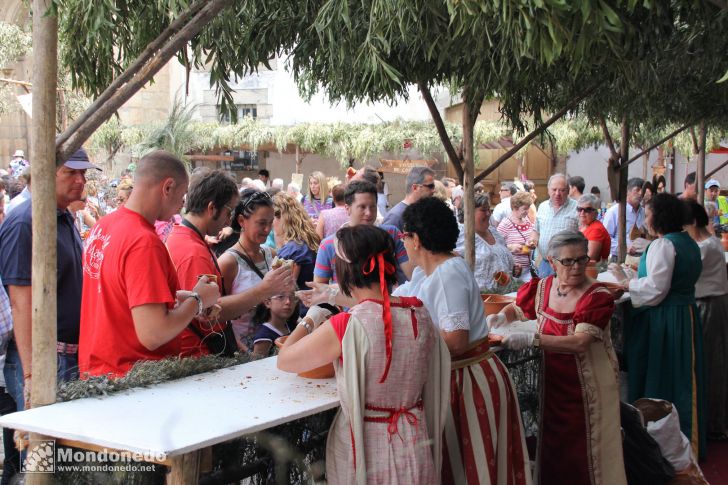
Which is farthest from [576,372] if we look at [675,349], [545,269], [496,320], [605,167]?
[605,167]

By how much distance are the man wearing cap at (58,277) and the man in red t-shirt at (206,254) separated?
0.53 meters

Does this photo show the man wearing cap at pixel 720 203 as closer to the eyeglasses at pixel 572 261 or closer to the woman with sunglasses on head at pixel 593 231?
the woman with sunglasses on head at pixel 593 231

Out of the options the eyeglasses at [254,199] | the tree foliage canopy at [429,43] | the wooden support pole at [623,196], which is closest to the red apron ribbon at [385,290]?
the tree foliage canopy at [429,43]

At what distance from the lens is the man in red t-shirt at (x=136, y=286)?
3.07m

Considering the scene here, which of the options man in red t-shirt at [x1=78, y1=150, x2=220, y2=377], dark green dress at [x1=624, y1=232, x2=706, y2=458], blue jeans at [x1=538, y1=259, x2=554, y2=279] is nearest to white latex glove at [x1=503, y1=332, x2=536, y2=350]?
man in red t-shirt at [x1=78, y1=150, x2=220, y2=377]

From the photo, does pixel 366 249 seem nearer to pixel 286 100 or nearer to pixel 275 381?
pixel 275 381

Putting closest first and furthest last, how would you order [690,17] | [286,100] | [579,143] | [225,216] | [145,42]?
[225,216], [145,42], [690,17], [579,143], [286,100]

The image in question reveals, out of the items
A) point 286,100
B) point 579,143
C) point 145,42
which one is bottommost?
point 145,42

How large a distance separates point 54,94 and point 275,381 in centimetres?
148

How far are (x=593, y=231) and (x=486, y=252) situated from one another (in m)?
1.99

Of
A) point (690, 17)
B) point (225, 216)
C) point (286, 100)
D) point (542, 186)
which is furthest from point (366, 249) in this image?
point (542, 186)

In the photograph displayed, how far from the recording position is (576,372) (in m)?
4.46

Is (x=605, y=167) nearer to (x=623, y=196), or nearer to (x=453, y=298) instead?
(x=623, y=196)

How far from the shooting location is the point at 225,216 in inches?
163
